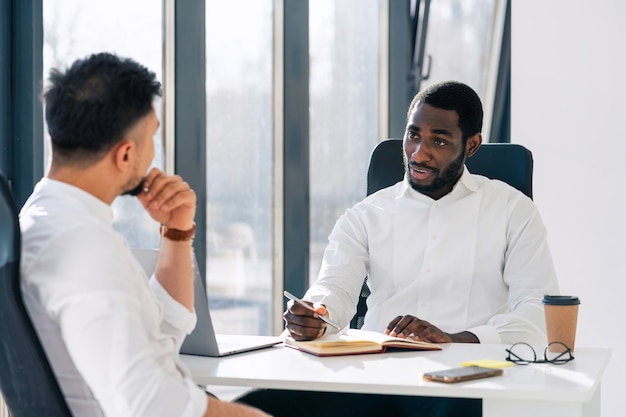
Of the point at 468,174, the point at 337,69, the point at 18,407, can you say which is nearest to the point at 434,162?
the point at 468,174

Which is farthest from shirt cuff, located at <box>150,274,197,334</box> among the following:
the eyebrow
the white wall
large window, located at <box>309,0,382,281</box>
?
large window, located at <box>309,0,382,281</box>

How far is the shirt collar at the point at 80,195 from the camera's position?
1323 millimetres

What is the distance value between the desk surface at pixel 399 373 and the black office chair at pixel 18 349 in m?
0.44

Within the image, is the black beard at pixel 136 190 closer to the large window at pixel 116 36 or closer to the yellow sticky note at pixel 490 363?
the yellow sticky note at pixel 490 363

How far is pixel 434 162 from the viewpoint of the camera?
2572 millimetres

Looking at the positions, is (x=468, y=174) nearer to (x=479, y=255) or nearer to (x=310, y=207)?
(x=479, y=255)

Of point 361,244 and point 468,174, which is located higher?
point 468,174

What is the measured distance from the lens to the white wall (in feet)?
11.6

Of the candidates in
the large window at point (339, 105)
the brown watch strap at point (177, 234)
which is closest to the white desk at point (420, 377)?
the brown watch strap at point (177, 234)

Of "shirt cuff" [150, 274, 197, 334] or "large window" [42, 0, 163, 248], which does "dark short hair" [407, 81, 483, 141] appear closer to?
"large window" [42, 0, 163, 248]

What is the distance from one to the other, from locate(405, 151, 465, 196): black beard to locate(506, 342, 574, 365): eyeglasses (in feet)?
2.55

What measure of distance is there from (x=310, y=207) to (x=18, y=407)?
2.99 meters

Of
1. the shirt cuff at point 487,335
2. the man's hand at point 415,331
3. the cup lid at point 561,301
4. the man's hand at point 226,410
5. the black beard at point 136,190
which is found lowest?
the shirt cuff at point 487,335

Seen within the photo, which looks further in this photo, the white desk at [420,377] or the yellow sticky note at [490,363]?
the yellow sticky note at [490,363]
